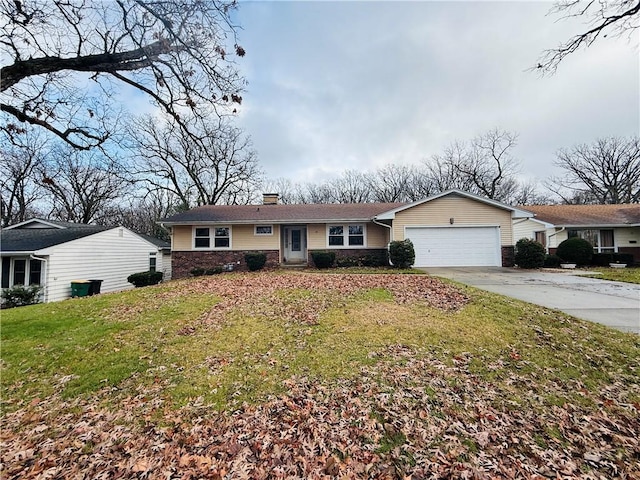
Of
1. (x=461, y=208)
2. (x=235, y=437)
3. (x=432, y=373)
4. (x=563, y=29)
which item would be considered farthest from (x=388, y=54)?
(x=235, y=437)

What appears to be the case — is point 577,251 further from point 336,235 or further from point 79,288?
point 79,288

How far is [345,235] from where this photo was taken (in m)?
16.4

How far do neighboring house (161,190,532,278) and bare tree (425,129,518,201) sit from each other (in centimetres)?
1703

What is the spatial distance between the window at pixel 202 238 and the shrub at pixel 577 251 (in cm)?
1933

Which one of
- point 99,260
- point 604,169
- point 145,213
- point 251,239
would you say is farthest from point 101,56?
point 604,169

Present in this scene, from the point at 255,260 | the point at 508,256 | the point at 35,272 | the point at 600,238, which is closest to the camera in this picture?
the point at 35,272

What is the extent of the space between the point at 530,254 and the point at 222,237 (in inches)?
620

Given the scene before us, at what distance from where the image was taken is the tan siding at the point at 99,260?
13.0 metres

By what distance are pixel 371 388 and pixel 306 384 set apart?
2.68 ft

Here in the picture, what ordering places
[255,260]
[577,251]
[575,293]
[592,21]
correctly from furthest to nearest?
[255,260] → [577,251] → [575,293] → [592,21]

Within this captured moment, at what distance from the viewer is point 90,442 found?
273cm

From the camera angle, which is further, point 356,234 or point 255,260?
point 356,234

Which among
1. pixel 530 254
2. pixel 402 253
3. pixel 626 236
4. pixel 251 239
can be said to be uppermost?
pixel 251 239

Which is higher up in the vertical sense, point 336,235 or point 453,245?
point 336,235
